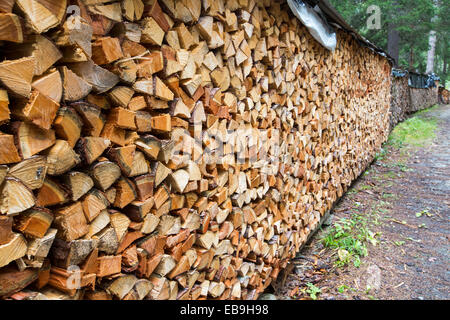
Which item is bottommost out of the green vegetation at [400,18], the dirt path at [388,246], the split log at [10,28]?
the dirt path at [388,246]

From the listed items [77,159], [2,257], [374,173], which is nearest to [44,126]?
[77,159]

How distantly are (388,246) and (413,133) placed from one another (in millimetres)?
6696

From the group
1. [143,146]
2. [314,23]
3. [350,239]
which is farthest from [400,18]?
[143,146]

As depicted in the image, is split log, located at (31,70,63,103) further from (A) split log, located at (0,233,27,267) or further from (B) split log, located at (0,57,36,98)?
(A) split log, located at (0,233,27,267)

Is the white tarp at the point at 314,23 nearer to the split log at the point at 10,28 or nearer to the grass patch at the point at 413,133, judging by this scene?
the split log at the point at 10,28

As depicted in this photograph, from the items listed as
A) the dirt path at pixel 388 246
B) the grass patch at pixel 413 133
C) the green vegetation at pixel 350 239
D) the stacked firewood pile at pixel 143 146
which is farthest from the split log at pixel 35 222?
the grass patch at pixel 413 133

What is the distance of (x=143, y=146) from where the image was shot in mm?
1319

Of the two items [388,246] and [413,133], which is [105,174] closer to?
[388,246]

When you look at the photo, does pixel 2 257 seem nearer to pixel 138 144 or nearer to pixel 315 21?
pixel 138 144

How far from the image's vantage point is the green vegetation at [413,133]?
27.3ft

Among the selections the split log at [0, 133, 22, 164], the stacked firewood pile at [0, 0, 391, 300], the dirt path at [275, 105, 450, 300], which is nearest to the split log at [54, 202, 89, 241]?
the stacked firewood pile at [0, 0, 391, 300]

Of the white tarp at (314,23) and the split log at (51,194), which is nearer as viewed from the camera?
the split log at (51,194)

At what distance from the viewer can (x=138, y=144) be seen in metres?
1.31

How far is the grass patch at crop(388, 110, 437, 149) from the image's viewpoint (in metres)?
8.32
